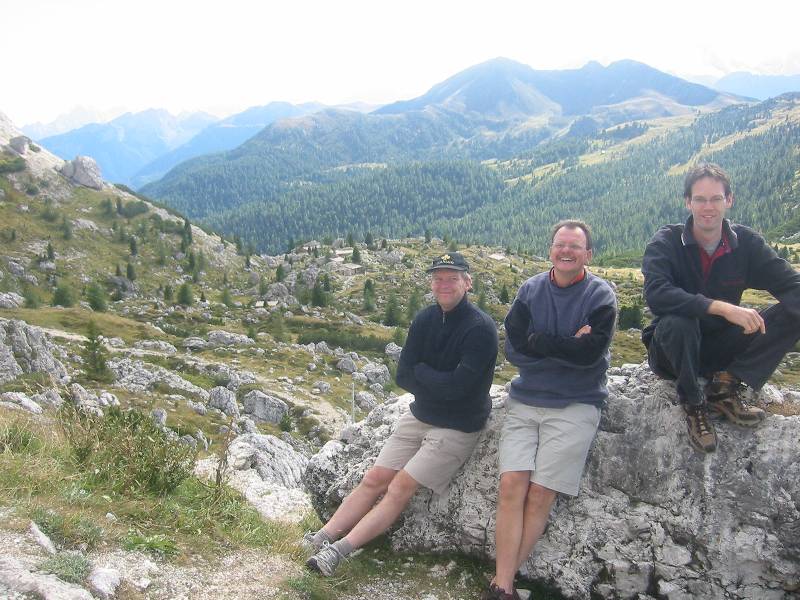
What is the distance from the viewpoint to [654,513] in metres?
7.12

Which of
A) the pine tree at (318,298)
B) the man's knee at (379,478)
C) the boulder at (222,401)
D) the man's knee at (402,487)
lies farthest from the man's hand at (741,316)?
the pine tree at (318,298)

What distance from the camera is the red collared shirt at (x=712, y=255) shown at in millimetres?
7133

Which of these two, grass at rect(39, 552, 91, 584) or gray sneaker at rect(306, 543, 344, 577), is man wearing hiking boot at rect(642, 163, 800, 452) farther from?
grass at rect(39, 552, 91, 584)

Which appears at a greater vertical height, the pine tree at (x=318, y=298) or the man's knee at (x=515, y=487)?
the man's knee at (x=515, y=487)

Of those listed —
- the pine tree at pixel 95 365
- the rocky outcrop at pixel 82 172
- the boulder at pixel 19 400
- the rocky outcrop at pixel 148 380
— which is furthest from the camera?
Result: the rocky outcrop at pixel 82 172

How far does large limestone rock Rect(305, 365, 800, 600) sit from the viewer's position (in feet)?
21.7

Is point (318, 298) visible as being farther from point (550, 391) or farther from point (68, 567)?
point (68, 567)

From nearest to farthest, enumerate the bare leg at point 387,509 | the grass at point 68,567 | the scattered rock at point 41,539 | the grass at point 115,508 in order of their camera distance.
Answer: the grass at point 68,567 < the scattered rock at point 41,539 < the grass at point 115,508 < the bare leg at point 387,509

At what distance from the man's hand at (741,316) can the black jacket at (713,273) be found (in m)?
0.31

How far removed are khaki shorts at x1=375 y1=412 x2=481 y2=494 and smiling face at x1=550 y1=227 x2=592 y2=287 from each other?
2.72m

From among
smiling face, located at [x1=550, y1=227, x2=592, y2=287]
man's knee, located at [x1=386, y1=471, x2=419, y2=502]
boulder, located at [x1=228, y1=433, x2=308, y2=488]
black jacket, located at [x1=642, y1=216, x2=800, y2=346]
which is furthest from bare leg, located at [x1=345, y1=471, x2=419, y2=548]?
boulder, located at [x1=228, y1=433, x2=308, y2=488]

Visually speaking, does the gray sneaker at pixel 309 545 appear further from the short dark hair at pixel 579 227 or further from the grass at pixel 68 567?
the short dark hair at pixel 579 227

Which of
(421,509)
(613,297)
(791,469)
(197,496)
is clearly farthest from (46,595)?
(791,469)

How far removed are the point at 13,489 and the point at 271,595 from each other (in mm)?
3491
